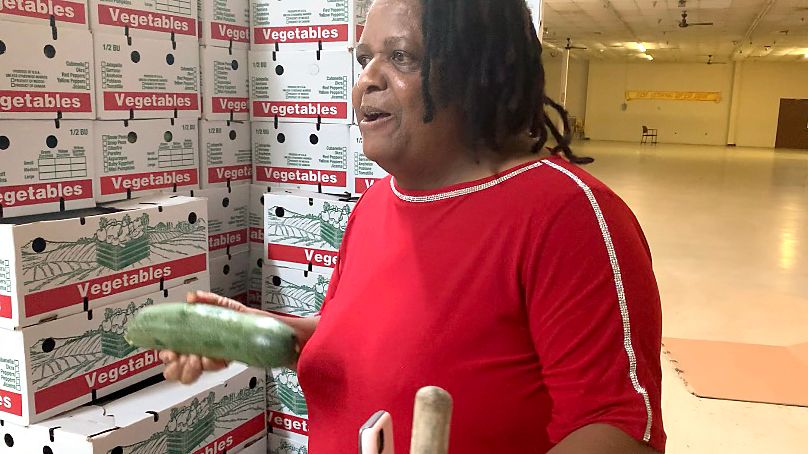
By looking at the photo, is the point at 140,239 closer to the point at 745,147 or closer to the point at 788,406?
the point at 788,406

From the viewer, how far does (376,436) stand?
0.49m

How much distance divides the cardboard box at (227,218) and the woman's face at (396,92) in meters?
1.95

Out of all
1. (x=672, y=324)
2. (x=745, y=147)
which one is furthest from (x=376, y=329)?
(x=745, y=147)

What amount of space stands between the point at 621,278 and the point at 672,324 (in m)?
3.86

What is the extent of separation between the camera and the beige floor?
9.79ft

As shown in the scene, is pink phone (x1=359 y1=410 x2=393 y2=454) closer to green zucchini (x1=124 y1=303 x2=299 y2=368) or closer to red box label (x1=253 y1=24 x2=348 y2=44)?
green zucchini (x1=124 y1=303 x2=299 y2=368)

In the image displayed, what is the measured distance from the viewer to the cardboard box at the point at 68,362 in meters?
1.93

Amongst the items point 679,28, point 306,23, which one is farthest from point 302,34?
point 679,28

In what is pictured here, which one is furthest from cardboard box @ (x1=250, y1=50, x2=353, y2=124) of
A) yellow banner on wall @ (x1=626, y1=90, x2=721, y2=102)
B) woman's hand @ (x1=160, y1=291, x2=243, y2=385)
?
yellow banner on wall @ (x1=626, y1=90, x2=721, y2=102)

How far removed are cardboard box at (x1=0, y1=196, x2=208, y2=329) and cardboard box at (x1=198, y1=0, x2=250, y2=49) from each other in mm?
712

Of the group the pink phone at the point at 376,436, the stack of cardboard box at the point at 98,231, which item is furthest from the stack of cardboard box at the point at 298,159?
the pink phone at the point at 376,436

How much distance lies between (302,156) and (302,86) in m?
0.28

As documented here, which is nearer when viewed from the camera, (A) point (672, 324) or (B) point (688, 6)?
(A) point (672, 324)

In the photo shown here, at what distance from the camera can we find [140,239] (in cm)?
223
